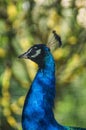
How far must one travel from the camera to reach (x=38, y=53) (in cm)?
312

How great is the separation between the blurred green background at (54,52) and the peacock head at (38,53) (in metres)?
0.04

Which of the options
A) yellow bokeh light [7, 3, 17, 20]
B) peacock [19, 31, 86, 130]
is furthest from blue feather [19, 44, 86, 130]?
yellow bokeh light [7, 3, 17, 20]

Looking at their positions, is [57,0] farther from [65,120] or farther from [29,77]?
[65,120]

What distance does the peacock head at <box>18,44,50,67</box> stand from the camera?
3.11 metres

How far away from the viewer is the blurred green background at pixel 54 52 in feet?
10.2

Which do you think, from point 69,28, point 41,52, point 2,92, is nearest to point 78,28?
point 69,28

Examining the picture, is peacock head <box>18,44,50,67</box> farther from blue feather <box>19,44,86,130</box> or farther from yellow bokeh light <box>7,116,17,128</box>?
yellow bokeh light <box>7,116,17,128</box>

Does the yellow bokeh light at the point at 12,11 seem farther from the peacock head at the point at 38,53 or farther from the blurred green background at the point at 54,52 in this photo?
the peacock head at the point at 38,53

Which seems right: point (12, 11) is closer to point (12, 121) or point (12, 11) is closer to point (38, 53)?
point (38, 53)

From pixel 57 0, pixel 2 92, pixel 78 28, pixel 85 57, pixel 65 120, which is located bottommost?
pixel 65 120

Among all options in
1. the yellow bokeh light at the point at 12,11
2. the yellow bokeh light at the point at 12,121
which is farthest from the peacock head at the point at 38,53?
the yellow bokeh light at the point at 12,121

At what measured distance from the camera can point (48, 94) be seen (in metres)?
3.13

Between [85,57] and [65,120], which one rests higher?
[85,57]

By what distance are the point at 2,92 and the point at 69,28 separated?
0.65 meters
